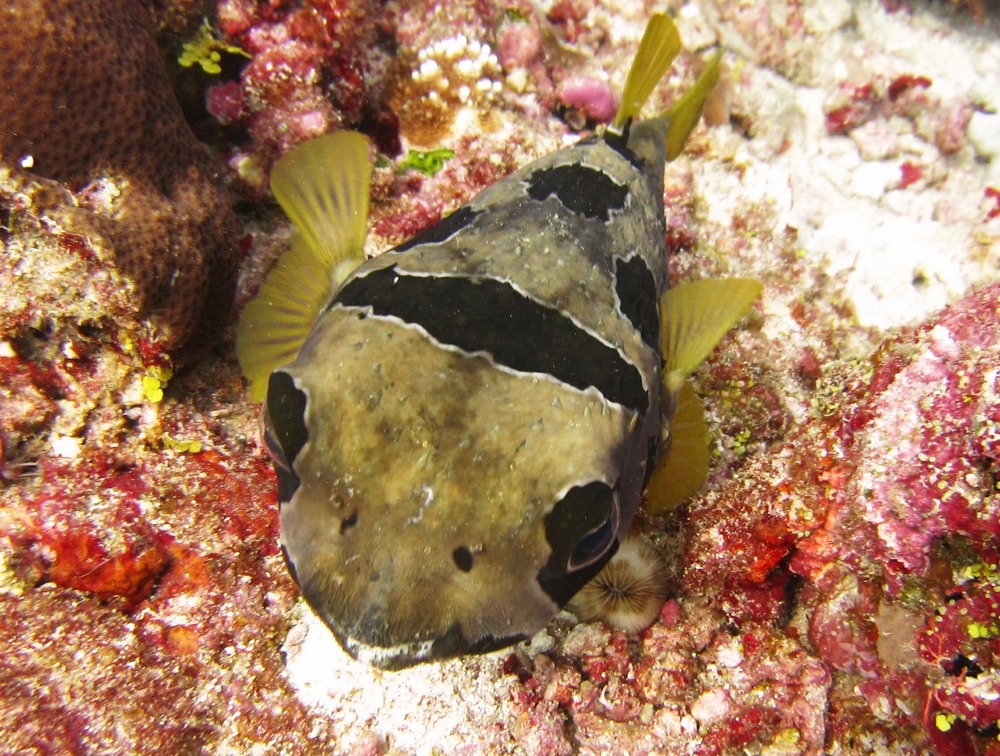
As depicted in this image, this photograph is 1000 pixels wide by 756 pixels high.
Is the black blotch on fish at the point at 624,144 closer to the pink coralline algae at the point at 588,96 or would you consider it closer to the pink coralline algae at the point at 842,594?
the pink coralline algae at the point at 588,96

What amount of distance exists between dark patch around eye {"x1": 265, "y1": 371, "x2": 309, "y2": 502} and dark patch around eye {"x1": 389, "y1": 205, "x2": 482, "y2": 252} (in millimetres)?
1115

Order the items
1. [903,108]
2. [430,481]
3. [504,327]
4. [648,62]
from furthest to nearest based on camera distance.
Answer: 1. [903,108]
2. [648,62]
3. [504,327]
4. [430,481]

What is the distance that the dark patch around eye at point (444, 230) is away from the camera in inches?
128

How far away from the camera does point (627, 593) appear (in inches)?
143

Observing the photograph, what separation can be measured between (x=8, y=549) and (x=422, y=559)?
2.16 meters

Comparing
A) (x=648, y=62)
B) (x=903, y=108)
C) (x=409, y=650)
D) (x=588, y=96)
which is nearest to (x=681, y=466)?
(x=409, y=650)

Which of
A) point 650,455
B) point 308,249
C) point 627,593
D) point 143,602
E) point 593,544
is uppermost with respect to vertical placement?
point 308,249

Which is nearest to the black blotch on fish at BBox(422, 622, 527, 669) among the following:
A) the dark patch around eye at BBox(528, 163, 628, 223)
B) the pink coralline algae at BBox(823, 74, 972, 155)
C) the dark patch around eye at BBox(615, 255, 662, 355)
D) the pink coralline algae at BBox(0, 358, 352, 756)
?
the pink coralline algae at BBox(0, 358, 352, 756)

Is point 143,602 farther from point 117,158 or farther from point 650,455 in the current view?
point 650,455

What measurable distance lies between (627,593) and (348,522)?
2.10m

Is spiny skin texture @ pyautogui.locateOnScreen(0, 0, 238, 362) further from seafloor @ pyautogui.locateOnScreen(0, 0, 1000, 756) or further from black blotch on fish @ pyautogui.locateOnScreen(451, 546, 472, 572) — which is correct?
black blotch on fish @ pyautogui.locateOnScreen(451, 546, 472, 572)

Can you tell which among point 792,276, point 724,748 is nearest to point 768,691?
point 724,748

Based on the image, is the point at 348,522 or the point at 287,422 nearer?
the point at 348,522

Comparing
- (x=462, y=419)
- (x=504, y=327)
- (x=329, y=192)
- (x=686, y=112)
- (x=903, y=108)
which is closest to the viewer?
(x=462, y=419)
